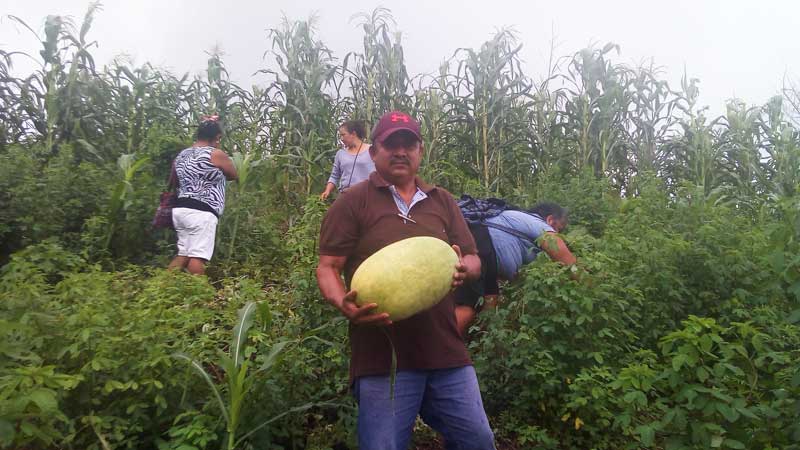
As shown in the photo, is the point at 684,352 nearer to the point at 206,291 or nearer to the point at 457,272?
the point at 457,272

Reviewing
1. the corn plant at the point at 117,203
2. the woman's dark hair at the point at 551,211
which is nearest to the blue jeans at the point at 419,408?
the woman's dark hair at the point at 551,211

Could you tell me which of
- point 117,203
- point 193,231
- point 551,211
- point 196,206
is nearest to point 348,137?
point 196,206

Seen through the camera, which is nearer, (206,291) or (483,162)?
(206,291)

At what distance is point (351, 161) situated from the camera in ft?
21.9

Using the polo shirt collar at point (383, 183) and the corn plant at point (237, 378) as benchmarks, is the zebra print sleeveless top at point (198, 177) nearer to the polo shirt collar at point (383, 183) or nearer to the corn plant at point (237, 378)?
the corn plant at point (237, 378)

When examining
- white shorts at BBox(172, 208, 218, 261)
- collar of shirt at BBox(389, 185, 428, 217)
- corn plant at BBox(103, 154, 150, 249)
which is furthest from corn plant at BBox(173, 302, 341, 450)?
corn plant at BBox(103, 154, 150, 249)

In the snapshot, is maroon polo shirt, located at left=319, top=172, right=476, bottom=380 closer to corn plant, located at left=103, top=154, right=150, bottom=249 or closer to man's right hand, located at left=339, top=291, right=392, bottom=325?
man's right hand, located at left=339, top=291, right=392, bottom=325

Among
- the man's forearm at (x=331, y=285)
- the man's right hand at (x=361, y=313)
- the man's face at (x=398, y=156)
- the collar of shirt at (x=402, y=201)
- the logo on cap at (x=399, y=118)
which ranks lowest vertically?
the man's right hand at (x=361, y=313)

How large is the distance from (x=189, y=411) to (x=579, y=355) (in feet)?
6.56

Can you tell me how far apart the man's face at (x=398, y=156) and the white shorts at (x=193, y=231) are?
3.22 meters

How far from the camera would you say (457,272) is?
95.5 inches

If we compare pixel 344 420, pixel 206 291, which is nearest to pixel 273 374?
pixel 344 420

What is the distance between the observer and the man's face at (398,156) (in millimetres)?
2523

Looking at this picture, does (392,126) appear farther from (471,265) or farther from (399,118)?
(471,265)
